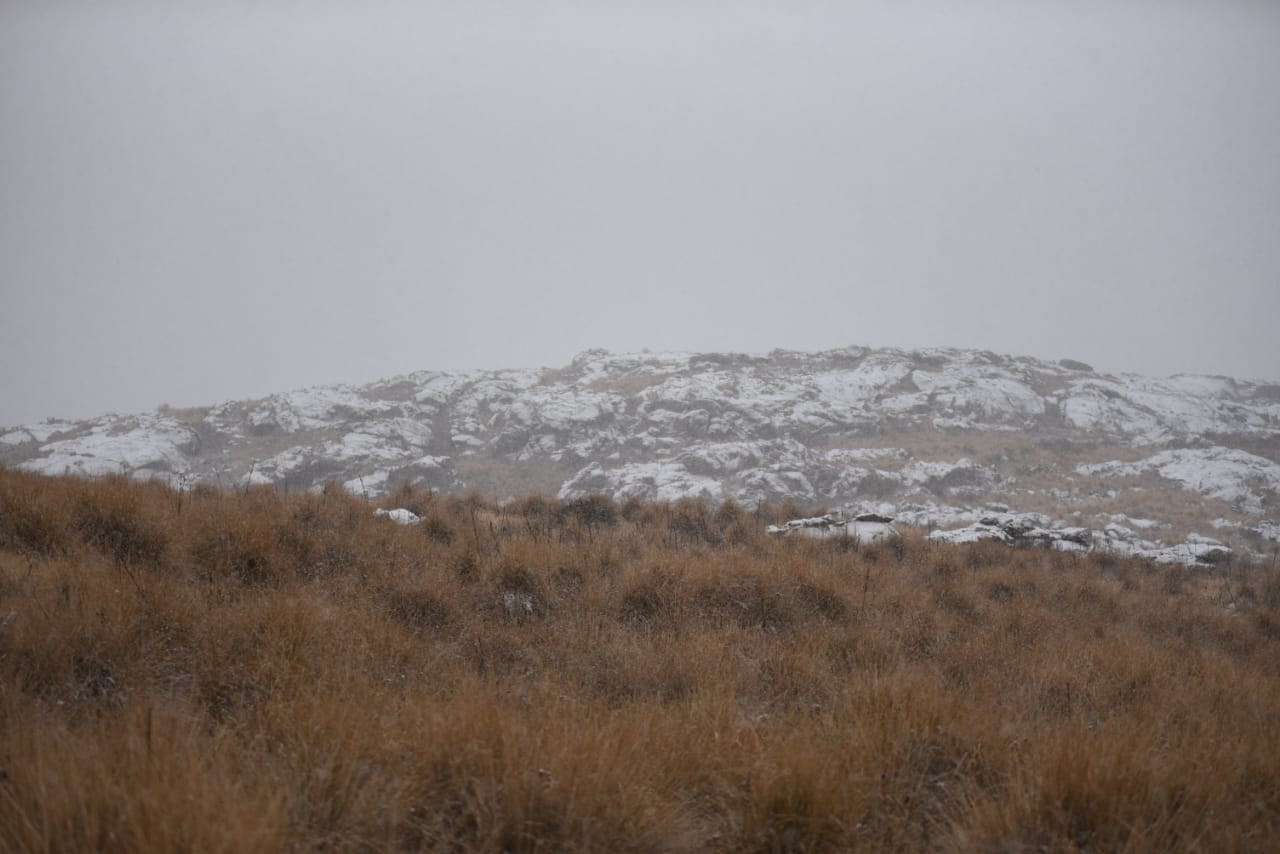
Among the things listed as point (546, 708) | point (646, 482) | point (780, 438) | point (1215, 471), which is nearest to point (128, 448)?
point (646, 482)

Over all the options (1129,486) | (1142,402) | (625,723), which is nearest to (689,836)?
(625,723)

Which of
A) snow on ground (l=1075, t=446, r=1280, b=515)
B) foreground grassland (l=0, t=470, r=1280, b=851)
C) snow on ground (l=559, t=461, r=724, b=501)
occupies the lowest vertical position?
snow on ground (l=559, t=461, r=724, b=501)

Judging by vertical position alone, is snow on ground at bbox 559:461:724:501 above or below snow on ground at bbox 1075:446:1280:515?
below

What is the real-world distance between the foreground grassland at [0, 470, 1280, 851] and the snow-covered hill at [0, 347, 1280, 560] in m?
20.1

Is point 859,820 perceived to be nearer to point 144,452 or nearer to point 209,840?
point 209,840

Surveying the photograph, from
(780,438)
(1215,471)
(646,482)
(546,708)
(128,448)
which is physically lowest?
(646,482)

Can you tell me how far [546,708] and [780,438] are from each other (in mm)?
37825

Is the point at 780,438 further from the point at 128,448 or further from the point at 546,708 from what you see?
the point at 128,448

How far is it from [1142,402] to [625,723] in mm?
59232

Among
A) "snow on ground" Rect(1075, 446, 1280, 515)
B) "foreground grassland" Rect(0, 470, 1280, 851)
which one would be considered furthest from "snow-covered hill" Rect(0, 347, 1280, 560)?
"foreground grassland" Rect(0, 470, 1280, 851)

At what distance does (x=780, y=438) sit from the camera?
39.2 m

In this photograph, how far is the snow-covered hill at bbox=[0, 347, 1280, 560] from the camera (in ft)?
98.4

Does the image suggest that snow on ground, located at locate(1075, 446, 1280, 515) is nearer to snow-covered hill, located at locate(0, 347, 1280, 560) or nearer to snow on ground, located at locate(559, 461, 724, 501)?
snow-covered hill, located at locate(0, 347, 1280, 560)

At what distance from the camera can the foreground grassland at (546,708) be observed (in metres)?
1.97
